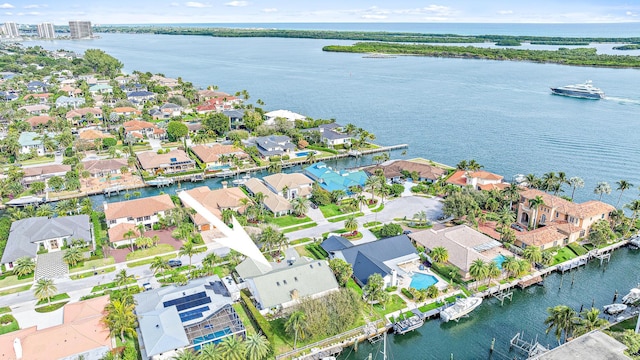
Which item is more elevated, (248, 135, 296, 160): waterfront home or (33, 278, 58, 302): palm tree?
(248, 135, 296, 160): waterfront home

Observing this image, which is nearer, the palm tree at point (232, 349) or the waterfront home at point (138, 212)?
the palm tree at point (232, 349)

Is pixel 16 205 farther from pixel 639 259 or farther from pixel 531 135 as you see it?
pixel 531 135

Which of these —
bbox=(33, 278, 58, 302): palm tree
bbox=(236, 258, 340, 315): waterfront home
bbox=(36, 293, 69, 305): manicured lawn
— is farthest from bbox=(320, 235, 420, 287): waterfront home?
bbox=(33, 278, 58, 302): palm tree

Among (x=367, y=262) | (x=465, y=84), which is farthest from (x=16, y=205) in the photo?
(x=465, y=84)

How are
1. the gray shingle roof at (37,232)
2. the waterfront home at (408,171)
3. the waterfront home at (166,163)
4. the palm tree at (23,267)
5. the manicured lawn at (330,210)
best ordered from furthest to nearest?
the waterfront home at (166,163) < the waterfront home at (408,171) < the manicured lawn at (330,210) < the gray shingle roof at (37,232) < the palm tree at (23,267)

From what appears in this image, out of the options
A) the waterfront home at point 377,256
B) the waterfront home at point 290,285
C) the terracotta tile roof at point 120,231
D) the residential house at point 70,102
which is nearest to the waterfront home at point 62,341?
the waterfront home at point 290,285

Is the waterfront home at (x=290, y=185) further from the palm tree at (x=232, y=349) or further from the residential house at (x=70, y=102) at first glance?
the residential house at (x=70, y=102)

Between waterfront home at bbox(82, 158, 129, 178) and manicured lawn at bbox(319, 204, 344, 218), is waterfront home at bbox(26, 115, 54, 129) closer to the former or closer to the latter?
waterfront home at bbox(82, 158, 129, 178)
